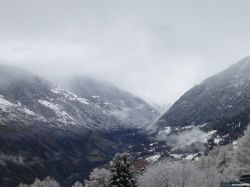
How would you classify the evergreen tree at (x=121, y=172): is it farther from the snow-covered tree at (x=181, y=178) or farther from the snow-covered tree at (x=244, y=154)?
the snow-covered tree at (x=181, y=178)

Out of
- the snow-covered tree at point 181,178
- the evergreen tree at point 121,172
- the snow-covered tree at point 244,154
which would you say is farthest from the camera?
the snow-covered tree at point 181,178

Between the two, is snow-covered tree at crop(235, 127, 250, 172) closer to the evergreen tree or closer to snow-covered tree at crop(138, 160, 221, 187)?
the evergreen tree

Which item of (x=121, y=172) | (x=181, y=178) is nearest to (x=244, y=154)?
(x=121, y=172)

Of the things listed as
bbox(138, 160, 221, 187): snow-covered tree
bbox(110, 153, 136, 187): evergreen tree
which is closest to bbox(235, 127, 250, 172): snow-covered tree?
bbox(110, 153, 136, 187): evergreen tree

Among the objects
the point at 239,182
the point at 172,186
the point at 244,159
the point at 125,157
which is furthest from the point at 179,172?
the point at 239,182

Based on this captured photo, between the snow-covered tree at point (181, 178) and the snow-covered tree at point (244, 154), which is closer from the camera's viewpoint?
the snow-covered tree at point (244, 154)

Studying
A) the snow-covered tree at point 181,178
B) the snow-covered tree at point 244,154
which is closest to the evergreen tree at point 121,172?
the snow-covered tree at point 244,154

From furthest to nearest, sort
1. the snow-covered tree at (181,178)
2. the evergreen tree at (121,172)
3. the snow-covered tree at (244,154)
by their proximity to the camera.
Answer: the snow-covered tree at (181,178) < the snow-covered tree at (244,154) < the evergreen tree at (121,172)

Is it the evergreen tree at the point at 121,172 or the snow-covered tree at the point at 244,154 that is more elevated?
the snow-covered tree at the point at 244,154

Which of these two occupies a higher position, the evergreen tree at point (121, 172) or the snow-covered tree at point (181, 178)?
the snow-covered tree at point (181, 178)
